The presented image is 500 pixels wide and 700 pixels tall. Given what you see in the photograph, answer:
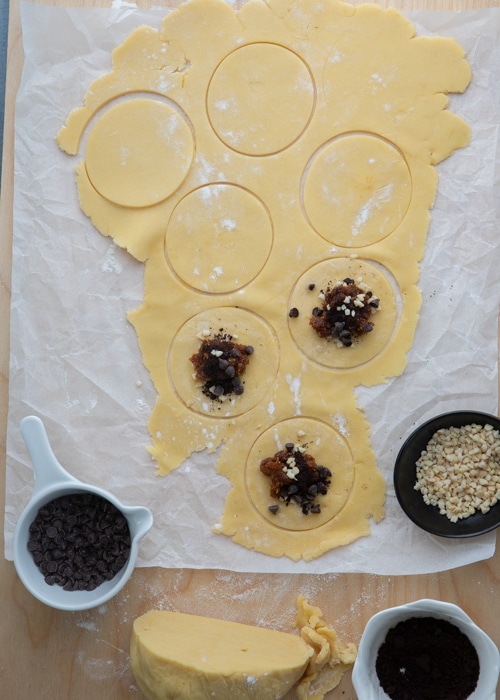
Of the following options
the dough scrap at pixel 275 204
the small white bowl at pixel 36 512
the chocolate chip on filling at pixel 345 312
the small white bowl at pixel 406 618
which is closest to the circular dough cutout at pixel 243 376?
the dough scrap at pixel 275 204

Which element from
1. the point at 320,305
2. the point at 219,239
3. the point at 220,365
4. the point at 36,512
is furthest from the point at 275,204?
the point at 36,512

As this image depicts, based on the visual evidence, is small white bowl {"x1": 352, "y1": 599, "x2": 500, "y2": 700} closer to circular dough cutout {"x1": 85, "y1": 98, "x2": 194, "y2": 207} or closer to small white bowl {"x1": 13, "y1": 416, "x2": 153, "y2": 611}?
small white bowl {"x1": 13, "y1": 416, "x2": 153, "y2": 611}

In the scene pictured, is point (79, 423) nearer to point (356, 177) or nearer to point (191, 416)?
point (191, 416)

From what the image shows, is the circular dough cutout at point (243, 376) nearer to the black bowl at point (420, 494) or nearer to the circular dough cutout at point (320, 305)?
the circular dough cutout at point (320, 305)

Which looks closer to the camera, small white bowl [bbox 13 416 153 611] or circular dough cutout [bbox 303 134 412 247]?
small white bowl [bbox 13 416 153 611]

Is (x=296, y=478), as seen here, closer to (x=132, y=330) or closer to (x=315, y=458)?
(x=315, y=458)

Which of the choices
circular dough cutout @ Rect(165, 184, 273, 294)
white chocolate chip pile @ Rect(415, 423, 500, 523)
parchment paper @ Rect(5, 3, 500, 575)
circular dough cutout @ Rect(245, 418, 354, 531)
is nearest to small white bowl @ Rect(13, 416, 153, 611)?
parchment paper @ Rect(5, 3, 500, 575)
